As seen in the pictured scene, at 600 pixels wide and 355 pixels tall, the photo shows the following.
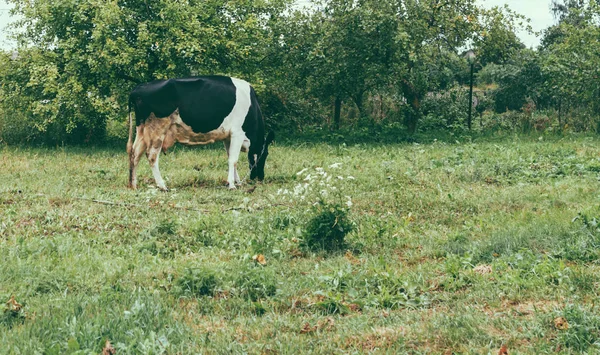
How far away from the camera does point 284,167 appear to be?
1404 centimetres

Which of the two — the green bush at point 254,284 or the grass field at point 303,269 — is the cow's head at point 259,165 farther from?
the green bush at point 254,284

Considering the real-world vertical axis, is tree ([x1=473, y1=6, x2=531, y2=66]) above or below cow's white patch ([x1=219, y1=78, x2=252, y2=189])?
above

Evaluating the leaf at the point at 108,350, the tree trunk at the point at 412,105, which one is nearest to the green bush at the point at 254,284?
the leaf at the point at 108,350

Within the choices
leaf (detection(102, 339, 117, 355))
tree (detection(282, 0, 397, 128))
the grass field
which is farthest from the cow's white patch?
leaf (detection(102, 339, 117, 355))

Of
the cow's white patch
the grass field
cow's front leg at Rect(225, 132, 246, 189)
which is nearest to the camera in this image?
the grass field

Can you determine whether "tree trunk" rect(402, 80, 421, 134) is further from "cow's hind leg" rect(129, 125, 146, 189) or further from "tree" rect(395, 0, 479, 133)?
"cow's hind leg" rect(129, 125, 146, 189)

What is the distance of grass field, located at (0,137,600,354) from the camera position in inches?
177

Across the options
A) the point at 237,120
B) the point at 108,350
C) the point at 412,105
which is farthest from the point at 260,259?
the point at 412,105

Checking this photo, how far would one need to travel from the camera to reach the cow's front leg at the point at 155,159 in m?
11.9

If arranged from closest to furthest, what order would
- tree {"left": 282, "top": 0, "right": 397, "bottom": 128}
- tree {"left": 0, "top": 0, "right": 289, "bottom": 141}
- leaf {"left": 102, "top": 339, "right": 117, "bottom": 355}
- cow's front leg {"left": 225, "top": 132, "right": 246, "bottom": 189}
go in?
1. leaf {"left": 102, "top": 339, "right": 117, "bottom": 355}
2. cow's front leg {"left": 225, "top": 132, "right": 246, "bottom": 189}
3. tree {"left": 0, "top": 0, "right": 289, "bottom": 141}
4. tree {"left": 282, "top": 0, "right": 397, "bottom": 128}

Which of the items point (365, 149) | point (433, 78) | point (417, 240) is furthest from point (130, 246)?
point (433, 78)

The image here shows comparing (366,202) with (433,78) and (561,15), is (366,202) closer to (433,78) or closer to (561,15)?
(433,78)

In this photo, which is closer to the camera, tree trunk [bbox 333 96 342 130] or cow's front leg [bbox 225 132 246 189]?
cow's front leg [bbox 225 132 246 189]

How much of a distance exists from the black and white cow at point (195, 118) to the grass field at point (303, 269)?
3.17ft
